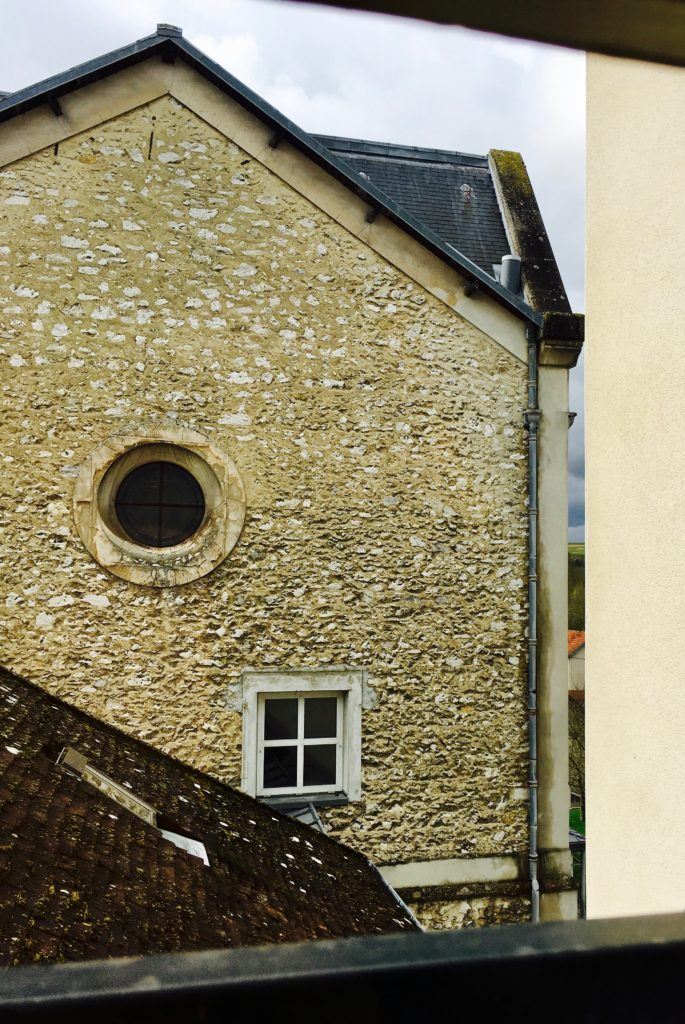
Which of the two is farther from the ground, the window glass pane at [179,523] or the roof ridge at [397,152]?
the roof ridge at [397,152]

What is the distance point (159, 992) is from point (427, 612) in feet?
20.2

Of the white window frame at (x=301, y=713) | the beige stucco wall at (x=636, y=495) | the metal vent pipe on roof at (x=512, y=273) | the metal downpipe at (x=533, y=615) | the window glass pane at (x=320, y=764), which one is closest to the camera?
the beige stucco wall at (x=636, y=495)

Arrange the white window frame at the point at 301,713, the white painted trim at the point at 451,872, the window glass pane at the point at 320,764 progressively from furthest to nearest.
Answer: the window glass pane at the point at 320,764
the white painted trim at the point at 451,872
the white window frame at the point at 301,713

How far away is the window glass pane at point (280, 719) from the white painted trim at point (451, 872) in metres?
1.27

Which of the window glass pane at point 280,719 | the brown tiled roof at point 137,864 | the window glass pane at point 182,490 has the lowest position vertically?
the brown tiled roof at point 137,864

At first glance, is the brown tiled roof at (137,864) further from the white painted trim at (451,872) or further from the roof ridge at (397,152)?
the roof ridge at (397,152)

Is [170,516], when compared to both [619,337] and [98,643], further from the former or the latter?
[619,337]

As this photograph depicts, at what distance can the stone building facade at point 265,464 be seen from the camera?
19.4ft

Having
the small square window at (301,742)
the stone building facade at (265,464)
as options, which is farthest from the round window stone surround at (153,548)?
the small square window at (301,742)

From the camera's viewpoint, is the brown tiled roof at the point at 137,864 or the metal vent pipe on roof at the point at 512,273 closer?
the brown tiled roof at the point at 137,864

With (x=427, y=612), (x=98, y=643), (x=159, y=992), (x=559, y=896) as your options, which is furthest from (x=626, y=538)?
(x=559, y=896)

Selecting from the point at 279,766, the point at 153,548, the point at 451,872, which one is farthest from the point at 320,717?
the point at 153,548

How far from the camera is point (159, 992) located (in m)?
0.39

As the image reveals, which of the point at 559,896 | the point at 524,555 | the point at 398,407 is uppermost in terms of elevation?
the point at 398,407
